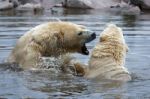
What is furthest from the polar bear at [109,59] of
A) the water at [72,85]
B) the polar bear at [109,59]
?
the water at [72,85]

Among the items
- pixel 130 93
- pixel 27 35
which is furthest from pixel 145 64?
pixel 130 93

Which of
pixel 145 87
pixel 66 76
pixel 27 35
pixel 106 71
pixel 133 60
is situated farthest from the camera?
pixel 133 60

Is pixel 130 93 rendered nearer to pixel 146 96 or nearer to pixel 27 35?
pixel 146 96

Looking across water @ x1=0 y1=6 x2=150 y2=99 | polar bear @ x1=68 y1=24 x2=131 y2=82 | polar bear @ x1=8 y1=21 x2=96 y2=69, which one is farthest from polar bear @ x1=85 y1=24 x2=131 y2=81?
polar bear @ x1=8 y1=21 x2=96 y2=69

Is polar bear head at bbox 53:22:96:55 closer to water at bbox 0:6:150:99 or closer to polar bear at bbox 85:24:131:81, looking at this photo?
water at bbox 0:6:150:99

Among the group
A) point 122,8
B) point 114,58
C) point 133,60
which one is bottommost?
point 122,8

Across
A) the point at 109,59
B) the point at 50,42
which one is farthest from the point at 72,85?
the point at 50,42

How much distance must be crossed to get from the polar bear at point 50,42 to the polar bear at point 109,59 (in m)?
0.90

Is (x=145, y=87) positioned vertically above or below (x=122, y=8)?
above

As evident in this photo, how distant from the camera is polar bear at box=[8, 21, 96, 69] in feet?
34.2

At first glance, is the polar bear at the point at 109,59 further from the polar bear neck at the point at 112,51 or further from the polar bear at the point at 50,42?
the polar bear at the point at 50,42

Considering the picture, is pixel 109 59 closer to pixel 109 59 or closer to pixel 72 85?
pixel 109 59

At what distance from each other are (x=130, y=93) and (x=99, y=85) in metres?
0.82

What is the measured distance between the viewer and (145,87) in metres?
8.60
